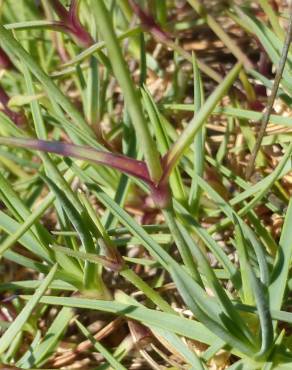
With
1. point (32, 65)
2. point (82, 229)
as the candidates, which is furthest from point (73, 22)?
point (82, 229)

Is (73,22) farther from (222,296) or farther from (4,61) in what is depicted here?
(222,296)

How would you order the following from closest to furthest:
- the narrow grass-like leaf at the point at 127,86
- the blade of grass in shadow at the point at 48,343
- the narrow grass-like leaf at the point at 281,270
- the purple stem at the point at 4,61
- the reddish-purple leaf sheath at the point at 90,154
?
1. the narrow grass-like leaf at the point at 127,86
2. the reddish-purple leaf sheath at the point at 90,154
3. the narrow grass-like leaf at the point at 281,270
4. the blade of grass in shadow at the point at 48,343
5. the purple stem at the point at 4,61

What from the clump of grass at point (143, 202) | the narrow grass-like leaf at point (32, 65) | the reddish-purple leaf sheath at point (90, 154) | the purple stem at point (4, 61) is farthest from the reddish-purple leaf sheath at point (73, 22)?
the reddish-purple leaf sheath at point (90, 154)

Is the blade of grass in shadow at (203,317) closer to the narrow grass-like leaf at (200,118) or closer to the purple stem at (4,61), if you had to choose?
the narrow grass-like leaf at (200,118)

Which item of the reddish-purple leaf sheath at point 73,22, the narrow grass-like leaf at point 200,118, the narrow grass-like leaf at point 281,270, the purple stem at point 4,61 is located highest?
the reddish-purple leaf sheath at point 73,22

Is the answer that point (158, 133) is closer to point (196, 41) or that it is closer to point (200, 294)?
point (200, 294)

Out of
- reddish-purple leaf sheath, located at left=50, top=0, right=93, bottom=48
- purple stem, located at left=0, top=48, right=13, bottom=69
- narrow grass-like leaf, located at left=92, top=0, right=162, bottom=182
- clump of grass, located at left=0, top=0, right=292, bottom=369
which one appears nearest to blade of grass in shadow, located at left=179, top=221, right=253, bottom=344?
clump of grass, located at left=0, top=0, right=292, bottom=369

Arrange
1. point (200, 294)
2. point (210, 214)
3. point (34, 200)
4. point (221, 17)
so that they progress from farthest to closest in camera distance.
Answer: point (221, 17) < point (34, 200) < point (210, 214) < point (200, 294)

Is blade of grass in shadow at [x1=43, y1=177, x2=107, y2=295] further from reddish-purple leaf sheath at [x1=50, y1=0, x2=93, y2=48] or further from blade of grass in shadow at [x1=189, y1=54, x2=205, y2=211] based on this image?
Result: reddish-purple leaf sheath at [x1=50, y1=0, x2=93, y2=48]

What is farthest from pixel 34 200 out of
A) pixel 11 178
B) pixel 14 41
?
pixel 14 41

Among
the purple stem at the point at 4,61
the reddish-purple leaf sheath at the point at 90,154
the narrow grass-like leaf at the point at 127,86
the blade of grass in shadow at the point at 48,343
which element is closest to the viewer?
the narrow grass-like leaf at the point at 127,86
